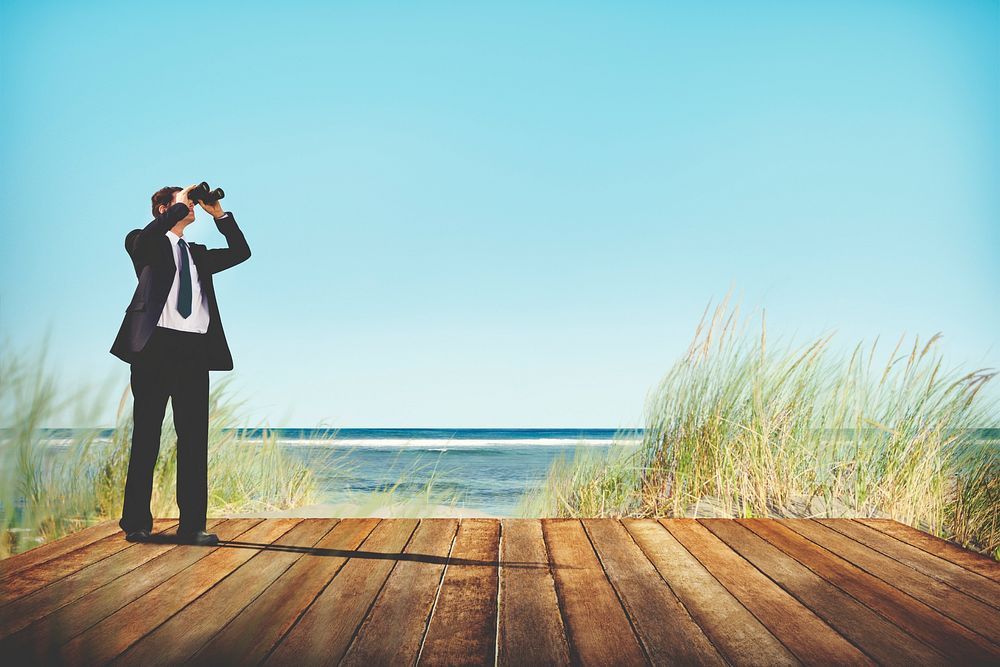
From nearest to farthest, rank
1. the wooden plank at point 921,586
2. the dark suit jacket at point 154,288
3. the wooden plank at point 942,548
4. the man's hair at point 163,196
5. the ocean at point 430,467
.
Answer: the wooden plank at point 921,586
the wooden plank at point 942,548
the dark suit jacket at point 154,288
the man's hair at point 163,196
the ocean at point 430,467

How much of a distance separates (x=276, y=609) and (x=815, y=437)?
2858 mm

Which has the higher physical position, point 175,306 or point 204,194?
point 204,194

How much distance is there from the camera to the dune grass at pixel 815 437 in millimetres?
3205

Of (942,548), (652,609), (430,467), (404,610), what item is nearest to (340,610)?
(404,610)

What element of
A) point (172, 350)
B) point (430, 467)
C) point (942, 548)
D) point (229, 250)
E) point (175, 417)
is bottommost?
point (430, 467)

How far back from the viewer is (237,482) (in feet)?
13.3

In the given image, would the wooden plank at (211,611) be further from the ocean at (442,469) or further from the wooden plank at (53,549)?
the ocean at (442,469)

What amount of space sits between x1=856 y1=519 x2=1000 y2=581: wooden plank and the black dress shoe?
257 cm

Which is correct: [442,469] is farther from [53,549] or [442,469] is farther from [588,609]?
[588,609]

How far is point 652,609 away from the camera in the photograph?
5.32ft

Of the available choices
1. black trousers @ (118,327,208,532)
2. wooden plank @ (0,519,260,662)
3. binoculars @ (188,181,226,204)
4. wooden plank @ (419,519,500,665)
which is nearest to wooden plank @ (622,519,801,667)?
wooden plank @ (419,519,500,665)

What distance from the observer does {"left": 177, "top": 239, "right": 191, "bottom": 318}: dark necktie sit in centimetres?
241

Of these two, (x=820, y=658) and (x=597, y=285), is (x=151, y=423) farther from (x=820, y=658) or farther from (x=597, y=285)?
(x=597, y=285)

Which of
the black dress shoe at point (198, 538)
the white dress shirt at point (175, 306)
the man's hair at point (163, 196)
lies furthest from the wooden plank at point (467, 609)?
the man's hair at point (163, 196)
